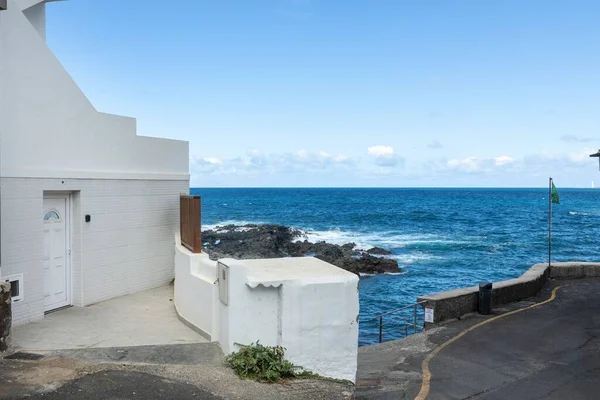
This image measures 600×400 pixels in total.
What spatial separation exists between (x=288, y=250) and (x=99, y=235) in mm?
34148

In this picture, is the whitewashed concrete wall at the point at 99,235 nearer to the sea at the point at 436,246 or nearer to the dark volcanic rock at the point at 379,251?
the sea at the point at 436,246

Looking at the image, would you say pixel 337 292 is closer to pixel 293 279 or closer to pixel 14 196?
pixel 293 279

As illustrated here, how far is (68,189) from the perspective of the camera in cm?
1086

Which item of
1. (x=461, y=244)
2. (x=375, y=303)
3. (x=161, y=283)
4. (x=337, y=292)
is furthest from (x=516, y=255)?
(x=337, y=292)

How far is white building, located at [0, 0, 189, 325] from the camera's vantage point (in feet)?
31.3

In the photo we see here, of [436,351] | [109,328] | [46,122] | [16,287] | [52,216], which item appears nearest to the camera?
[16,287]

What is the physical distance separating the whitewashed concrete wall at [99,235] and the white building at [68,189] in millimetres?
20

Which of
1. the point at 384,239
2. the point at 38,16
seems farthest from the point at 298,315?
the point at 384,239

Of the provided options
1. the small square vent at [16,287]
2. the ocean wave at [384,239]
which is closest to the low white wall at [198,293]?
the small square vent at [16,287]

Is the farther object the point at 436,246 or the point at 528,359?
the point at 436,246

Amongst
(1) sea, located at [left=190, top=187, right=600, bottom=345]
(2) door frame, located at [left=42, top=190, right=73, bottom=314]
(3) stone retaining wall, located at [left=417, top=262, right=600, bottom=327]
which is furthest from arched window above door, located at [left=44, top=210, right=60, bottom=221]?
(1) sea, located at [left=190, top=187, right=600, bottom=345]

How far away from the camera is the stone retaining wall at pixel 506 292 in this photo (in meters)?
13.8

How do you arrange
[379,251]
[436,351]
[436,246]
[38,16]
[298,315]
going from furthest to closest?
[436,246], [379,251], [38,16], [436,351], [298,315]

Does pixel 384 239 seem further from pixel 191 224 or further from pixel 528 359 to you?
pixel 191 224
